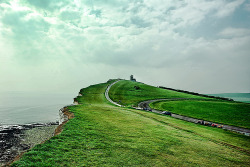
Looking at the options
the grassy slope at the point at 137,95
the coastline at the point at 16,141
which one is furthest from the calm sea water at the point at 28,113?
the grassy slope at the point at 137,95

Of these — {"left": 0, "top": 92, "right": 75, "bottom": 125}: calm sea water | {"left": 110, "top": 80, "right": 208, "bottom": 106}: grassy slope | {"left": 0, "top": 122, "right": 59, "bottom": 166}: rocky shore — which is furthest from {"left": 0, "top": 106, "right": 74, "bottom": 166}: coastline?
{"left": 110, "top": 80, "right": 208, "bottom": 106}: grassy slope

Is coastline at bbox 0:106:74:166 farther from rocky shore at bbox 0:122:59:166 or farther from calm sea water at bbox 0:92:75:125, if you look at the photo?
calm sea water at bbox 0:92:75:125

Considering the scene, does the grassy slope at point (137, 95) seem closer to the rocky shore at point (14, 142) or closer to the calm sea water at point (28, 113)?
the calm sea water at point (28, 113)

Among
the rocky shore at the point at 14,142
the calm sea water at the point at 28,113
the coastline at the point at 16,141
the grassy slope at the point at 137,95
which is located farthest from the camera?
the grassy slope at the point at 137,95

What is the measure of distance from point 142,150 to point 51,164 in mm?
7406

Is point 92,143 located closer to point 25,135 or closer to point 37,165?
point 37,165

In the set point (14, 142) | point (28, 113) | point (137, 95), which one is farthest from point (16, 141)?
point (137, 95)

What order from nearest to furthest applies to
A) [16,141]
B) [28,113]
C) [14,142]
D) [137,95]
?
[14,142] < [16,141] < [28,113] < [137,95]

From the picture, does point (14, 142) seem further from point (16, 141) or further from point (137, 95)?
point (137, 95)

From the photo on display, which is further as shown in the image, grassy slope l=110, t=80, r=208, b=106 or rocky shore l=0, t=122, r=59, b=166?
grassy slope l=110, t=80, r=208, b=106

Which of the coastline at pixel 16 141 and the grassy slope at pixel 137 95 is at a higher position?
the grassy slope at pixel 137 95

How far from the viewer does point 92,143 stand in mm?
13500

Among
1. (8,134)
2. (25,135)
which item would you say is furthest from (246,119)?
(8,134)

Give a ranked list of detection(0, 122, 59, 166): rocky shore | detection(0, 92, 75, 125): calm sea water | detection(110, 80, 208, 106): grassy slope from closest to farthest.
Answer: detection(0, 122, 59, 166): rocky shore
detection(0, 92, 75, 125): calm sea water
detection(110, 80, 208, 106): grassy slope
